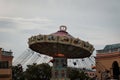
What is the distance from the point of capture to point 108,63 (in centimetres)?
6788

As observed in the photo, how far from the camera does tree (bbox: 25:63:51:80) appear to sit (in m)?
76.9

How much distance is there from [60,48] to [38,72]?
2382cm

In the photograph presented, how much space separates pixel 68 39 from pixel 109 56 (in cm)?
1796

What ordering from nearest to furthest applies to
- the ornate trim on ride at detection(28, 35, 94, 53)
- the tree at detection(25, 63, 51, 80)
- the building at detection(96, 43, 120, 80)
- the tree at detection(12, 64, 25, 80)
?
the ornate trim on ride at detection(28, 35, 94, 53) < the building at detection(96, 43, 120, 80) < the tree at detection(25, 63, 51, 80) < the tree at detection(12, 64, 25, 80)

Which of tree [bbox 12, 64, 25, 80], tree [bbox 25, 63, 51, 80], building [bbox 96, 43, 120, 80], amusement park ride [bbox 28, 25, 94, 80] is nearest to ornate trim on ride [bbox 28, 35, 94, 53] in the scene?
amusement park ride [bbox 28, 25, 94, 80]

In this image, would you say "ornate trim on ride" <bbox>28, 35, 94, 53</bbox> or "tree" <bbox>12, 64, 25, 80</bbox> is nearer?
"ornate trim on ride" <bbox>28, 35, 94, 53</bbox>

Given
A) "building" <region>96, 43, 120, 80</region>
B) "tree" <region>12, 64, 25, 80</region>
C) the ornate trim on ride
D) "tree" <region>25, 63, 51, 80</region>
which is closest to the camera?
the ornate trim on ride

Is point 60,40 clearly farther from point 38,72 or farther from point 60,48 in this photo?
point 38,72

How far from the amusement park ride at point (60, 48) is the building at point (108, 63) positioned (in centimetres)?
791

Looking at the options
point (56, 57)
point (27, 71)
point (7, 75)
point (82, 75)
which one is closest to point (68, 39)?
point (56, 57)

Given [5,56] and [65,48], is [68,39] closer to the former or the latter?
[65,48]

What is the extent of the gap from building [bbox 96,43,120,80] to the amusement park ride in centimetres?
791

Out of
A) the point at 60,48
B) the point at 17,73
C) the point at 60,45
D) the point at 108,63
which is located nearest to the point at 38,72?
the point at 17,73

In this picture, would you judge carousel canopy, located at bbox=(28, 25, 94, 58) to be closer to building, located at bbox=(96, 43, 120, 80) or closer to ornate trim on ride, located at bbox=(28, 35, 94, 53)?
ornate trim on ride, located at bbox=(28, 35, 94, 53)
